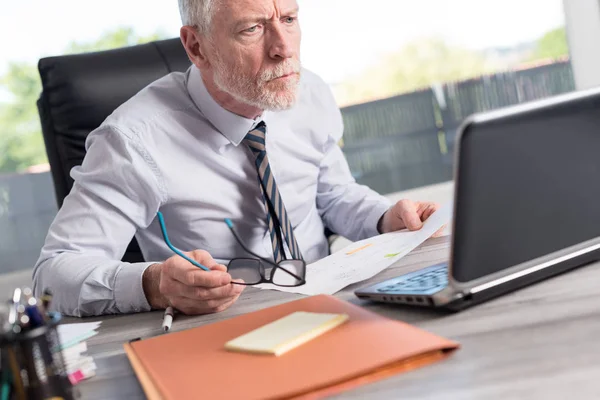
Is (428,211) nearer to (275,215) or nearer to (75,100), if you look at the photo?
(275,215)

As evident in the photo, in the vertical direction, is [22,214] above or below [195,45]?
below

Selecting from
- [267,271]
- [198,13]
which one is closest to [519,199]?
[267,271]

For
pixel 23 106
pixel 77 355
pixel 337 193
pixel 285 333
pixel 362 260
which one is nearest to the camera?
pixel 285 333

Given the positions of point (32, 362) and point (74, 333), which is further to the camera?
point (74, 333)

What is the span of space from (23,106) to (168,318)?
7.39 feet

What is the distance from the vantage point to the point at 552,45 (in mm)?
3463

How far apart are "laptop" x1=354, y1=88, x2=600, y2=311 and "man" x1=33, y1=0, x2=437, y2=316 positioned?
55 cm

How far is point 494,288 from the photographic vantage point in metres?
0.90

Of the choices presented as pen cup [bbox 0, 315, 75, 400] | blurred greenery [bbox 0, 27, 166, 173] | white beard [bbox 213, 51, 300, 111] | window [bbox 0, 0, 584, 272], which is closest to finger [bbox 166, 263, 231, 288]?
pen cup [bbox 0, 315, 75, 400]

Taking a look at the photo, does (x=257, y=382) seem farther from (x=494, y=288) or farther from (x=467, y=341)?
(x=494, y=288)

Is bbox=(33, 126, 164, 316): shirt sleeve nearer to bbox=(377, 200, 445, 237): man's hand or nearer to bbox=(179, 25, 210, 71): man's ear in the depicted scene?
bbox=(179, 25, 210, 71): man's ear

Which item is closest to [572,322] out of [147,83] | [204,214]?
[204,214]

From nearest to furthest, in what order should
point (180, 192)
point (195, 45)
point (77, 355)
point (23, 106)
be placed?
1. point (77, 355)
2. point (180, 192)
3. point (195, 45)
4. point (23, 106)

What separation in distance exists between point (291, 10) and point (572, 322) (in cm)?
109
